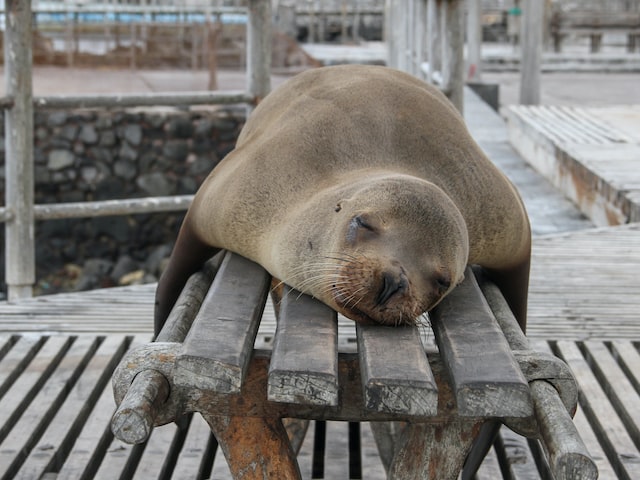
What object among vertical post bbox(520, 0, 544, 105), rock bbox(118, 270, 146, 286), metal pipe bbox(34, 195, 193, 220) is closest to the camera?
metal pipe bbox(34, 195, 193, 220)

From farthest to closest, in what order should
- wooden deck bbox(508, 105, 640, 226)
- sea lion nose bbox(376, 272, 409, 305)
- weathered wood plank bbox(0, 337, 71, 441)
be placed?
wooden deck bbox(508, 105, 640, 226), weathered wood plank bbox(0, 337, 71, 441), sea lion nose bbox(376, 272, 409, 305)

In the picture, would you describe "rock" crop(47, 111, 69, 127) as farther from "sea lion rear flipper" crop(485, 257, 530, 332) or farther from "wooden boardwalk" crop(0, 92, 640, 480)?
"sea lion rear flipper" crop(485, 257, 530, 332)

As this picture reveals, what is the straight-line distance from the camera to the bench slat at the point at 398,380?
183 cm

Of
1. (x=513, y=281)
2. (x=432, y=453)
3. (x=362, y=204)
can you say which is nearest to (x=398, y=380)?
(x=432, y=453)

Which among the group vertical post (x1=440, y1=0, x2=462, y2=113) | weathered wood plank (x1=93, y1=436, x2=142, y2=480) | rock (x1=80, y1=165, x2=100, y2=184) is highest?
vertical post (x1=440, y1=0, x2=462, y2=113)

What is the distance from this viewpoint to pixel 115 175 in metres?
11.3

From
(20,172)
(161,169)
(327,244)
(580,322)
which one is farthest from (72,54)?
(327,244)

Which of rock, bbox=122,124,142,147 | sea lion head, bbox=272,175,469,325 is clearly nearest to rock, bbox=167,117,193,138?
rock, bbox=122,124,142,147

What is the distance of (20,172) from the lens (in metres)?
5.00

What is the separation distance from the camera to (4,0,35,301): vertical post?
4836 mm

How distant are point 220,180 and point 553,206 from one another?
4175 mm

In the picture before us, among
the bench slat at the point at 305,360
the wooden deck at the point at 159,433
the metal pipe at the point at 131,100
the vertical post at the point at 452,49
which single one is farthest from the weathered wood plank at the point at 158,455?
the vertical post at the point at 452,49

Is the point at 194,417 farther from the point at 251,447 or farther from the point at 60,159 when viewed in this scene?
the point at 60,159

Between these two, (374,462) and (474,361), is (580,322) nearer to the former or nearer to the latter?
(374,462)
